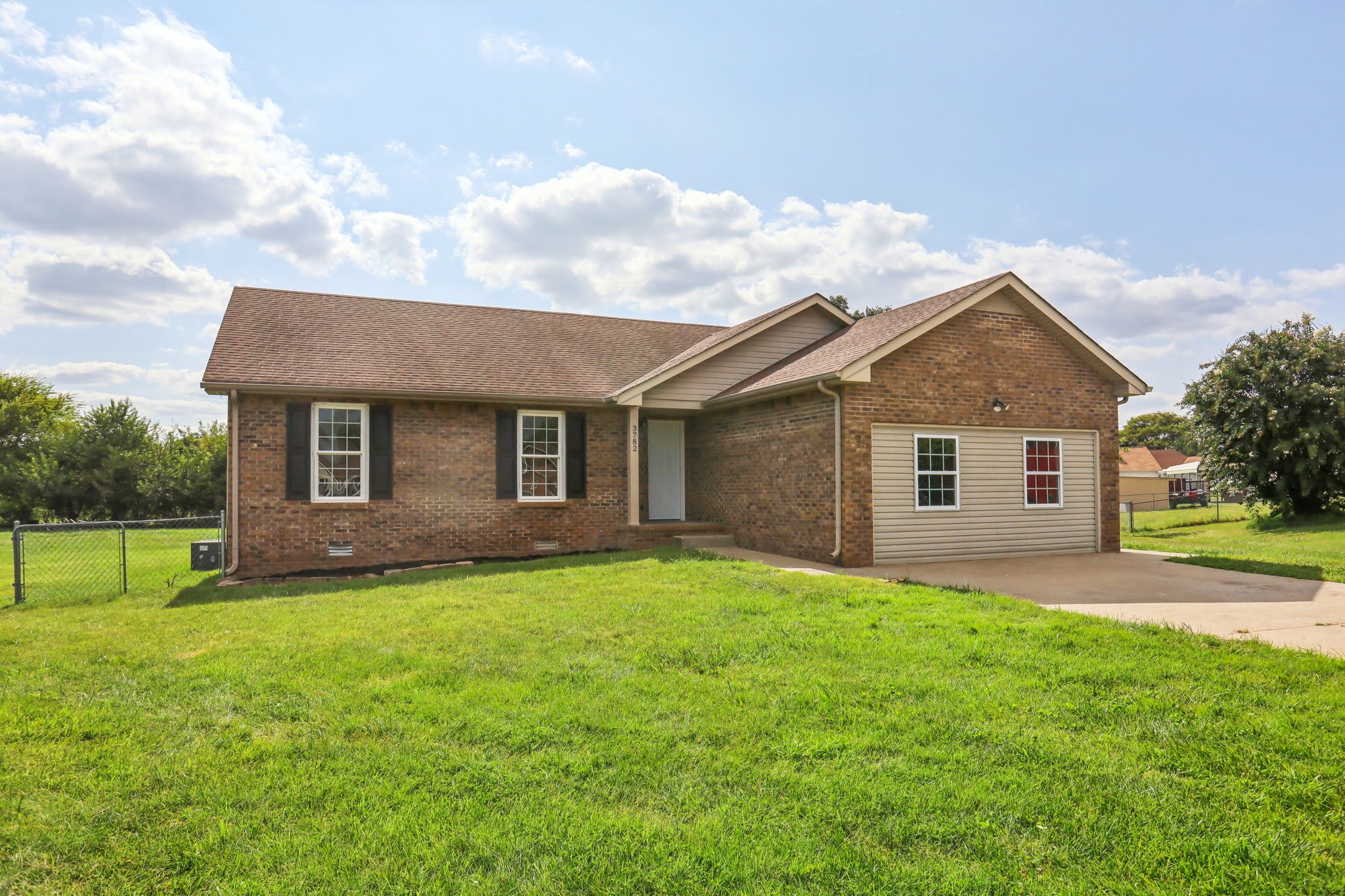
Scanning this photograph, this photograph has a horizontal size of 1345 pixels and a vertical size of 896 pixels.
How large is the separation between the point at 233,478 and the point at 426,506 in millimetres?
3100

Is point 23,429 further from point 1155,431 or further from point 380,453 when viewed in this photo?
point 1155,431

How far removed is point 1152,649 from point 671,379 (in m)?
9.94

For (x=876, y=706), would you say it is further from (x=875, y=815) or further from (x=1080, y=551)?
(x=1080, y=551)

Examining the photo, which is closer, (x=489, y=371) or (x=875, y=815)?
(x=875, y=815)

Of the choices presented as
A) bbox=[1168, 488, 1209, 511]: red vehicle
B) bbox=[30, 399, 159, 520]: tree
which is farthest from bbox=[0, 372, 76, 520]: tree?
bbox=[1168, 488, 1209, 511]: red vehicle

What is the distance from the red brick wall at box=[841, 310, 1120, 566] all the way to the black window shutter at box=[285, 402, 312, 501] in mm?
8949

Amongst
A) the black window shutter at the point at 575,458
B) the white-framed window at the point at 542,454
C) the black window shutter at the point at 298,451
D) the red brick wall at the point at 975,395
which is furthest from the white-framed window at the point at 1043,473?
the black window shutter at the point at 298,451

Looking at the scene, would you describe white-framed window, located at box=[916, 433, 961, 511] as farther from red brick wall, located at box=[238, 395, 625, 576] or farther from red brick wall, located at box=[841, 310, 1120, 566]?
red brick wall, located at box=[238, 395, 625, 576]

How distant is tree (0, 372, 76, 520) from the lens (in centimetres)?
2772

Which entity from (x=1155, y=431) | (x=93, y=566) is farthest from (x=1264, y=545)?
(x=1155, y=431)

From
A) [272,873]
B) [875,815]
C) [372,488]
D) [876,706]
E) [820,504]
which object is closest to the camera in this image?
[272,873]

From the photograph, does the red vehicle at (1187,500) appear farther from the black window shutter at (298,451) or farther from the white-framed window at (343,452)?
the black window shutter at (298,451)

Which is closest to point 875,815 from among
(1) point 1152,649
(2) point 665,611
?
(1) point 1152,649

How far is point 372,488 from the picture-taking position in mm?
13367
